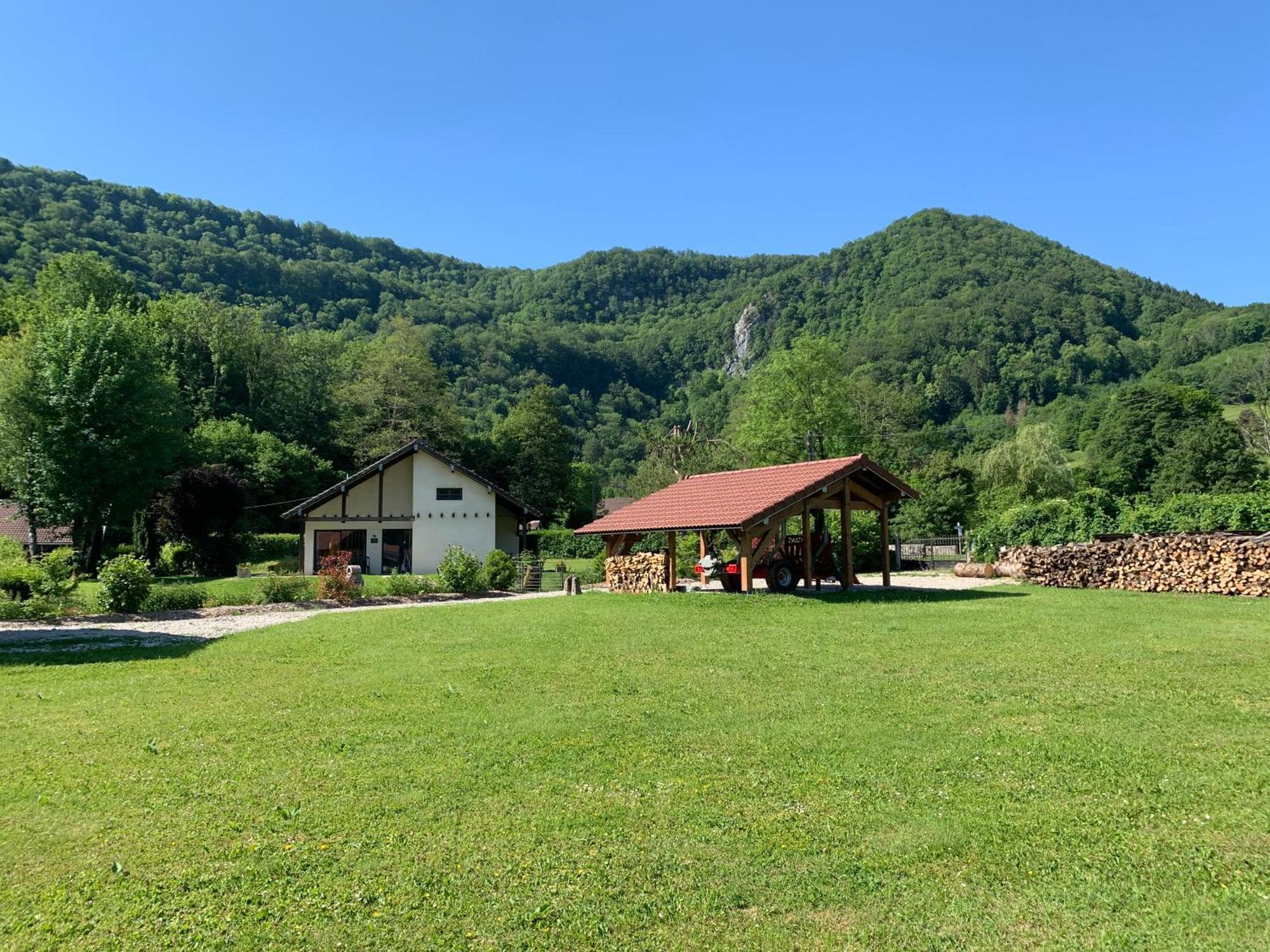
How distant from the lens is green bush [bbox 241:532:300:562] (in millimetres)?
40438

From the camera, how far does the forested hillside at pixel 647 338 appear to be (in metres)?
60.5

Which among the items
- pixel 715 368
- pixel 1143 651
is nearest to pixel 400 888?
pixel 1143 651

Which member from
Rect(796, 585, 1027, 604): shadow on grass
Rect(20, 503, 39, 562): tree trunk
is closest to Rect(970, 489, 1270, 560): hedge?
Rect(796, 585, 1027, 604): shadow on grass

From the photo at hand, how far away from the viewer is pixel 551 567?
128 ft

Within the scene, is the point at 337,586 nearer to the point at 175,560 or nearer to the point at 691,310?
the point at 175,560

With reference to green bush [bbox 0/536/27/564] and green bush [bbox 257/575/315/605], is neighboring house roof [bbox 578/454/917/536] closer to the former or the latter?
green bush [bbox 257/575/315/605]

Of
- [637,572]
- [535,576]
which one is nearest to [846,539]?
[637,572]

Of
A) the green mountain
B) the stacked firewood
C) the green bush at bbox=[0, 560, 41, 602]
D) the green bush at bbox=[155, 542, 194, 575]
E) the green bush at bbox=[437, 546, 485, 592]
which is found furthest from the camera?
the green mountain

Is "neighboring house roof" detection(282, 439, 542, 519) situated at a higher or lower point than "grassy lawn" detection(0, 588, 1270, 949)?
higher

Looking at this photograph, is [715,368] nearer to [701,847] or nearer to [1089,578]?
[1089,578]

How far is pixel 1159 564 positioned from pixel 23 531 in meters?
49.4

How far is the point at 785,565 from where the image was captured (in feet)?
70.7

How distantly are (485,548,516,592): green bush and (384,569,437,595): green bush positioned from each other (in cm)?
198

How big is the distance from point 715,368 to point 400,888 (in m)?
105
